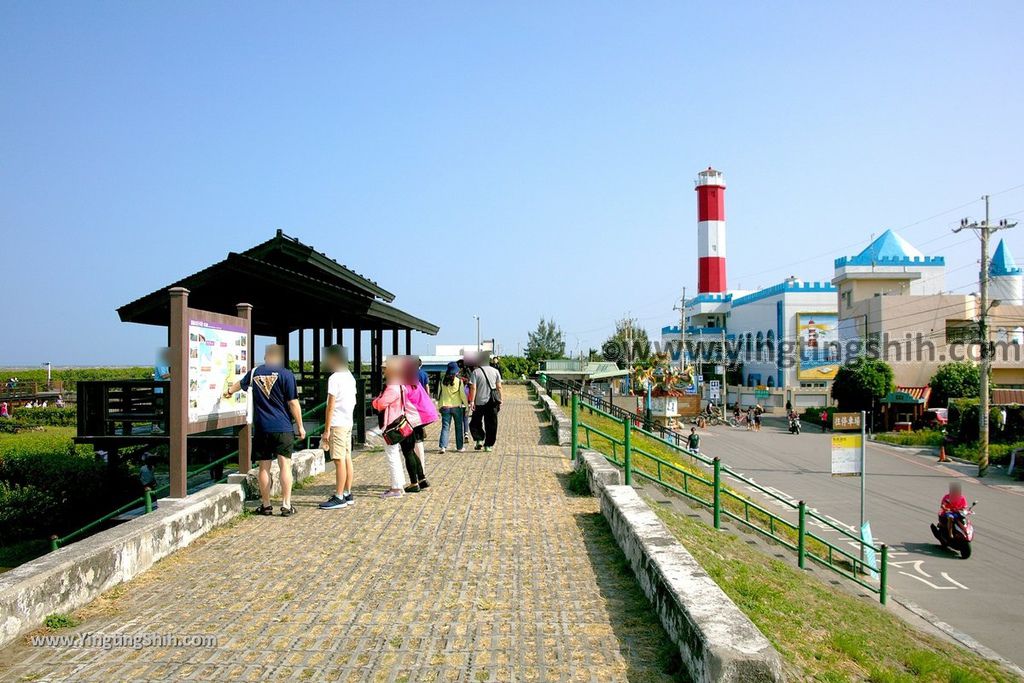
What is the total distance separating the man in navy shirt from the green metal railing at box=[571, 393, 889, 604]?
12.5 ft

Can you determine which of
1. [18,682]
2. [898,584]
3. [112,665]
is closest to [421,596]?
[112,665]

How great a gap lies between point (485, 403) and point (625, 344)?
71.6 m

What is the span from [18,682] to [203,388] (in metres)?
3.89

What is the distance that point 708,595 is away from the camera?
4.39m

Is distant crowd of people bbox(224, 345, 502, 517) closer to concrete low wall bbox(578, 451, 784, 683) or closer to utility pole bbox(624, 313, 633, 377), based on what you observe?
concrete low wall bbox(578, 451, 784, 683)

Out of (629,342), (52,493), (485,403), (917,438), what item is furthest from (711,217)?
(52,493)

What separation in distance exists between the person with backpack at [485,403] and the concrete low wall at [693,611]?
648cm

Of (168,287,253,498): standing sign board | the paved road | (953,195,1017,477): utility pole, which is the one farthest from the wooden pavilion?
(953,195,1017,477): utility pole

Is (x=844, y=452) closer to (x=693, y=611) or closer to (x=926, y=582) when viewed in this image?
(x=926, y=582)

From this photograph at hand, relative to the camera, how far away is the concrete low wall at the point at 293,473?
841 cm

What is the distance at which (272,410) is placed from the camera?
7582 mm

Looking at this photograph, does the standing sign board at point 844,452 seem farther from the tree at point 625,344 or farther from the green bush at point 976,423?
the tree at point 625,344

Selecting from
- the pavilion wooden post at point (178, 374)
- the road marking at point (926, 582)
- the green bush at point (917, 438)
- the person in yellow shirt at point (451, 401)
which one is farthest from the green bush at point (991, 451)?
the pavilion wooden post at point (178, 374)

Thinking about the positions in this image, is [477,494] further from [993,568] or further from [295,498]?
[993,568]
